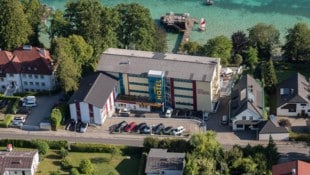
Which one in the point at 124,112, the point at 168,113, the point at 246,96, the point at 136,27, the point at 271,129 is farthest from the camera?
the point at 136,27

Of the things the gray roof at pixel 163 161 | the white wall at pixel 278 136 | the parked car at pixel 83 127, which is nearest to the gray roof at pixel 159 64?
the parked car at pixel 83 127

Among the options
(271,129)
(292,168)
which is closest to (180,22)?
(271,129)

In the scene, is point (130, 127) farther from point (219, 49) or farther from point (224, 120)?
point (219, 49)

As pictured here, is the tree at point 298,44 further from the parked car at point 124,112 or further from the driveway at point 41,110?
the driveway at point 41,110

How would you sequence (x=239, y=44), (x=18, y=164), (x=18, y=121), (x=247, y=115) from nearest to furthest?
(x=18, y=164) → (x=247, y=115) → (x=18, y=121) → (x=239, y=44)

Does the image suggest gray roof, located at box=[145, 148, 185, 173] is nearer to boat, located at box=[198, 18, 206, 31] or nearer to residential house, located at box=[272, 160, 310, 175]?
residential house, located at box=[272, 160, 310, 175]

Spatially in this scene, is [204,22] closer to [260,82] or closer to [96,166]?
[260,82]
